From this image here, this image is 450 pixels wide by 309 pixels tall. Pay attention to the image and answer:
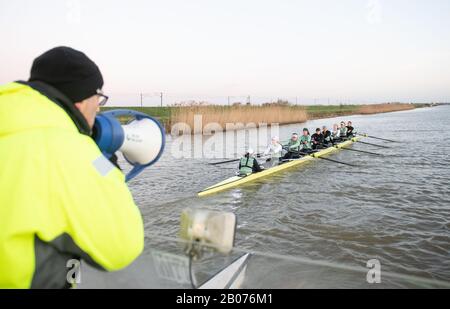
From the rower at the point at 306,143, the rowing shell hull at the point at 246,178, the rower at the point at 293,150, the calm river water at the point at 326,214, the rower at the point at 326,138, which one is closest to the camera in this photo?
the calm river water at the point at 326,214

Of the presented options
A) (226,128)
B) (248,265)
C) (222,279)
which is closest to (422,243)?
(248,265)

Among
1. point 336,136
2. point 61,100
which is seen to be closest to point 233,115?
point 336,136

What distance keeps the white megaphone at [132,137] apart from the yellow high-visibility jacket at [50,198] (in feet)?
1.38

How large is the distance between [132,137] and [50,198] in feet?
2.65

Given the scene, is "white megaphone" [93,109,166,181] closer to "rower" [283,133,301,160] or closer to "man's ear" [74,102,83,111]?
"man's ear" [74,102,83,111]

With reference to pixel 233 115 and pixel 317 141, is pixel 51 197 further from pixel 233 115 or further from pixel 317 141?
pixel 233 115

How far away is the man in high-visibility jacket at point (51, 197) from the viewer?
43.9 inches

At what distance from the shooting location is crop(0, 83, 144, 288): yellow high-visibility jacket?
3.66 ft

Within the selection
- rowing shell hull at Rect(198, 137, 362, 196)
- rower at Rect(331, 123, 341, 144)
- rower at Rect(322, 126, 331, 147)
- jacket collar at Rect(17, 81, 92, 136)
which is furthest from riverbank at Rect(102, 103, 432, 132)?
jacket collar at Rect(17, 81, 92, 136)

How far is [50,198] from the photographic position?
1131mm

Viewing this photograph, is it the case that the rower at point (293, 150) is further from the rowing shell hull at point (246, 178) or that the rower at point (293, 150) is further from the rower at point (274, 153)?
the rower at point (274, 153)

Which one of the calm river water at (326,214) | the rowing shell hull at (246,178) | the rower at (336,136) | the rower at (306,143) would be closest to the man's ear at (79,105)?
the calm river water at (326,214)
